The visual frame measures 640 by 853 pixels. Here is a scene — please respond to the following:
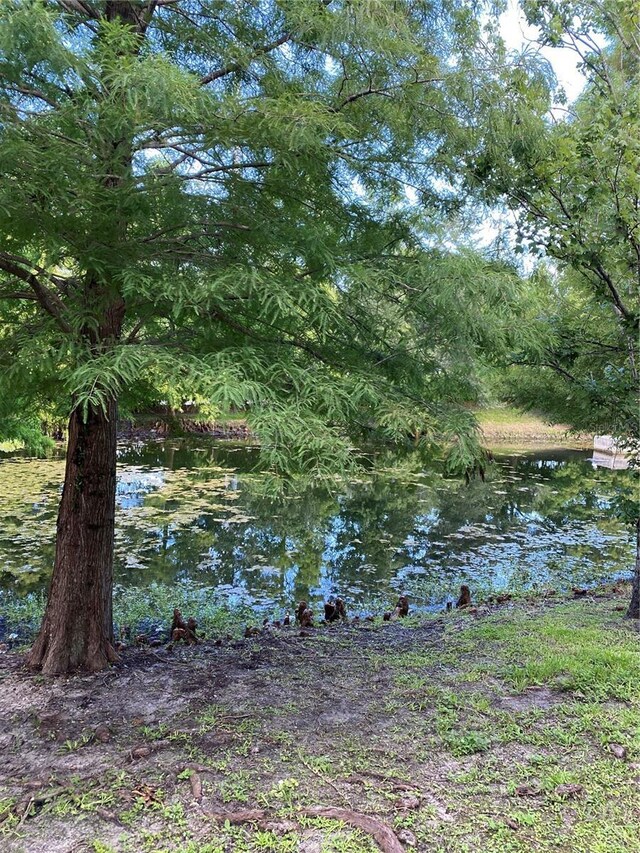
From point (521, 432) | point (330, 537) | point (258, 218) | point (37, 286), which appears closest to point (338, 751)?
point (258, 218)

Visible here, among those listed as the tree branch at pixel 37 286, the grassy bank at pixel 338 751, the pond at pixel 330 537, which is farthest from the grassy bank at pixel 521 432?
the tree branch at pixel 37 286

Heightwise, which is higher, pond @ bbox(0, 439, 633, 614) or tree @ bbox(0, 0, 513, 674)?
tree @ bbox(0, 0, 513, 674)

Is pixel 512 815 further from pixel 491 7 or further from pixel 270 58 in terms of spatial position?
pixel 491 7

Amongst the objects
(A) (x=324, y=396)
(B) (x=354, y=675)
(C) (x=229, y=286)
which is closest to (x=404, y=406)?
(A) (x=324, y=396)

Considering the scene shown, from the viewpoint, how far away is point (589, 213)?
15.9 feet

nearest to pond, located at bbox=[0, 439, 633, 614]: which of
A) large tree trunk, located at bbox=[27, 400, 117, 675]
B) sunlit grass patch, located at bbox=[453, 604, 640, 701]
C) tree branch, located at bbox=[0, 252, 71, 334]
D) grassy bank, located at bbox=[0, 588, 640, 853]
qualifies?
large tree trunk, located at bbox=[27, 400, 117, 675]

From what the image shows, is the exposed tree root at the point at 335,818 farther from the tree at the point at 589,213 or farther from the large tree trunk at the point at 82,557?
the tree at the point at 589,213

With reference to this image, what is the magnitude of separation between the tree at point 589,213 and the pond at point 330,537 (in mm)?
1220

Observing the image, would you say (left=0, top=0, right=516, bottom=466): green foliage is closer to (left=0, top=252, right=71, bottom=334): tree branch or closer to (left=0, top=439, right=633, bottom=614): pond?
(left=0, top=252, right=71, bottom=334): tree branch

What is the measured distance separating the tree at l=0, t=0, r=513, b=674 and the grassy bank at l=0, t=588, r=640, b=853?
1.63m

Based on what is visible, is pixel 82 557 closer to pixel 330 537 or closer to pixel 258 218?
pixel 258 218

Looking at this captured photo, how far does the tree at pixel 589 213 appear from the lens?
444 cm

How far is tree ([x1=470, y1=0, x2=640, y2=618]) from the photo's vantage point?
444 cm

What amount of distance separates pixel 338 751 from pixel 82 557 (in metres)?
2.60
